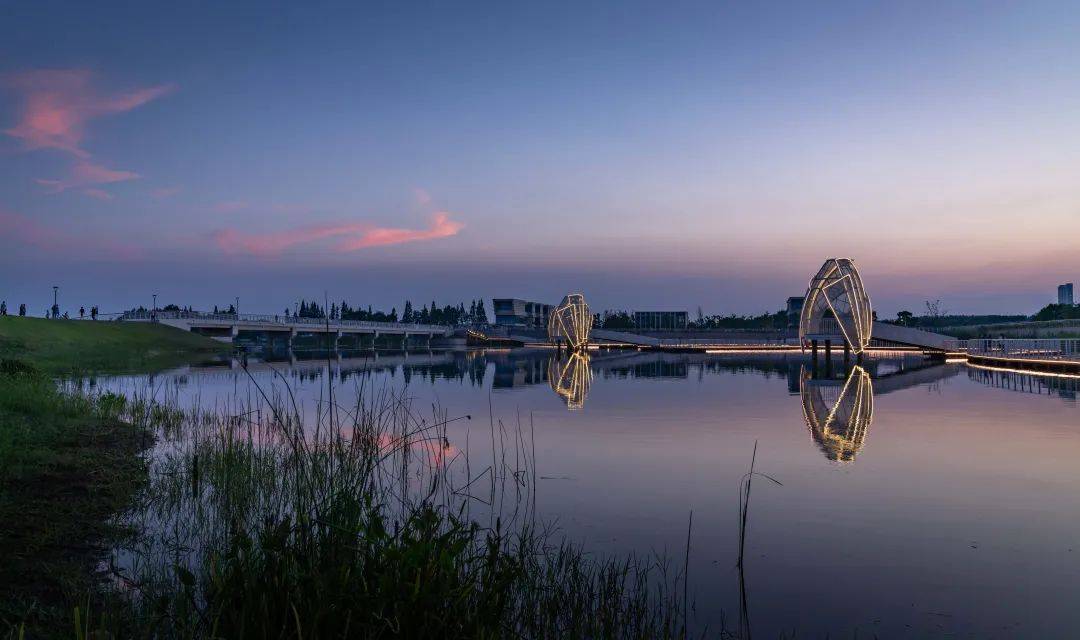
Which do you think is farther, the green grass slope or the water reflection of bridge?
the green grass slope

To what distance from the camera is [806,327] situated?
5425 cm

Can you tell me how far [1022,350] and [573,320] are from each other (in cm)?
4624

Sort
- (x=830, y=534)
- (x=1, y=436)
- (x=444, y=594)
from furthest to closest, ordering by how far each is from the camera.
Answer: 1. (x=1, y=436)
2. (x=830, y=534)
3. (x=444, y=594)

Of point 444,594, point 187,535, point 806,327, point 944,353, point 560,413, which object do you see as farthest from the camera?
point 944,353

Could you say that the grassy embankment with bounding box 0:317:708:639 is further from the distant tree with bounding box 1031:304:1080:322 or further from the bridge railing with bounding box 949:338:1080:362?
the distant tree with bounding box 1031:304:1080:322

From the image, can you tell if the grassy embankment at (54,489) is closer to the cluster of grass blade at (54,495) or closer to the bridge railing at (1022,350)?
the cluster of grass blade at (54,495)

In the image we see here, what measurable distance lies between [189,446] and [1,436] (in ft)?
10.6

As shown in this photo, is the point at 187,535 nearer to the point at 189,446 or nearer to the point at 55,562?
the point at 55,562

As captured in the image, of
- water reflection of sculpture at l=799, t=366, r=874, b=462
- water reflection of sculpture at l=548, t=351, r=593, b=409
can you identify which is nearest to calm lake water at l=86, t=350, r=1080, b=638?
water reflection of sculpture at l=799, t=366, r=874, b=462

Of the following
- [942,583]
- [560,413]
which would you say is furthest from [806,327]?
[942,583]

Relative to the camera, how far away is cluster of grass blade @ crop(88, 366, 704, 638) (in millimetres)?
4742

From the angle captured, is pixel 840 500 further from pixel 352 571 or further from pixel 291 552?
pixel 291 552

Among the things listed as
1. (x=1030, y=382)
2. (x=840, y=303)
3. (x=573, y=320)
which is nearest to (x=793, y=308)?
(x=573, y=320)

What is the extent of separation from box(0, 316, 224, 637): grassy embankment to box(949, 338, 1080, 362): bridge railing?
46268 mm
